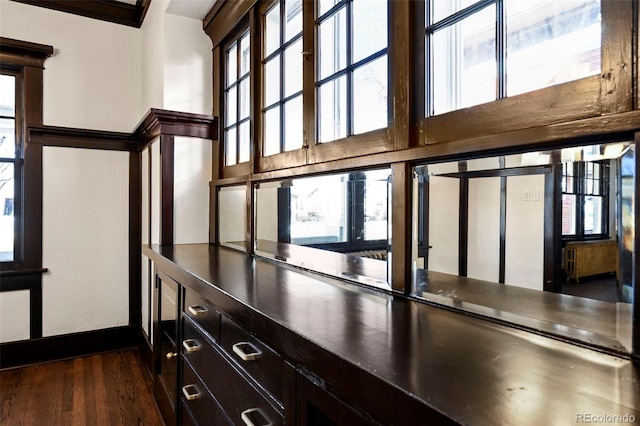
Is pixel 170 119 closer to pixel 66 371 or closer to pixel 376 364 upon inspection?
pixel 66 371

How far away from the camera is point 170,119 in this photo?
2.46 meters

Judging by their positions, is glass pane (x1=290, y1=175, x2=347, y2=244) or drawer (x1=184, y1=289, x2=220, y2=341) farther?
glass pane (x1=290, y1=175, x2=347, y2=244)

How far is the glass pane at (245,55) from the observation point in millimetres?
2328

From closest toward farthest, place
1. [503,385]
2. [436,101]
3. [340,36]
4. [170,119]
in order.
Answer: [503,385] → [436,101] → [340,36] → [170,119]

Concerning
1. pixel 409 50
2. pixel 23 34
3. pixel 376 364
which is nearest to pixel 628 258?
pixel 376 364

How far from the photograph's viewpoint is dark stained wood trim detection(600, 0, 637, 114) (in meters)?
0.70

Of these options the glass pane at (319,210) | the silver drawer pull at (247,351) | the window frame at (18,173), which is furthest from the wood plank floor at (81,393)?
the silver drawer pull at (247,351)

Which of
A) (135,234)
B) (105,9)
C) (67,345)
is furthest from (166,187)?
(105,9)

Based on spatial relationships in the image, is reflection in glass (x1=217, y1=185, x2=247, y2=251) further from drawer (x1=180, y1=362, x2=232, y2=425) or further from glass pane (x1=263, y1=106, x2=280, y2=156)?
drawer (x1=180, y1=362, x2=232, y2=425)

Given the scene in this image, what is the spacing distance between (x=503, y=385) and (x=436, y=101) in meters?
0.81

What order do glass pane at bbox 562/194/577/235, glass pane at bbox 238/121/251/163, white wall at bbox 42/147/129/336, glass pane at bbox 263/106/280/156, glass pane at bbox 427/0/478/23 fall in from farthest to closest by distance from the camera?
white wall at bbox 42/147/129/336
glass pane at bbox 238/121/251/163
glass pane at bbox 263/106/280/156
glass pane at bbox 427/0/478/23
glass pane at bbox 562/194/577/235

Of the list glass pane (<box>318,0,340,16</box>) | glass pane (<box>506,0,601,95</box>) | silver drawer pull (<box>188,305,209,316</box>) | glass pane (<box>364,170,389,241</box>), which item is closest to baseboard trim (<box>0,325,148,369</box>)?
silver drawer pull (<box>188,305,209,316</box>)

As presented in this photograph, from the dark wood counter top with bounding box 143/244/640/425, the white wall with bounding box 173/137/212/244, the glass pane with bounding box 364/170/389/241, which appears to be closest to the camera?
the dark wood counter top with bounding box 143/244/640/425

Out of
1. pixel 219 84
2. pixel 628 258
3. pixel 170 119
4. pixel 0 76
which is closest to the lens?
pixel 628 258
